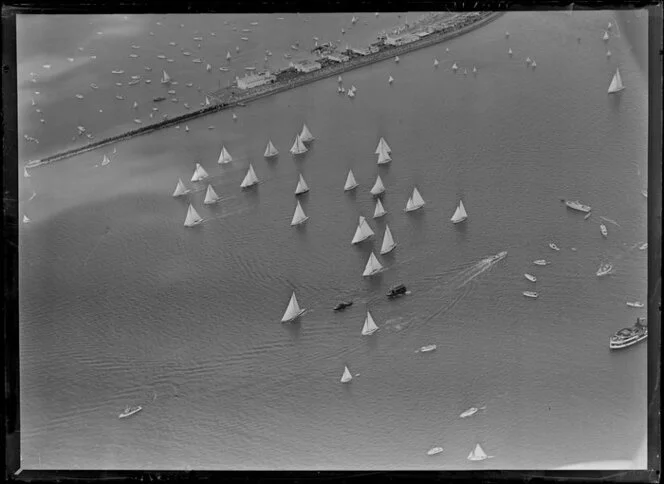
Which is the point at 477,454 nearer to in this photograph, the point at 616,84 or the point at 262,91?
the point at 616,84

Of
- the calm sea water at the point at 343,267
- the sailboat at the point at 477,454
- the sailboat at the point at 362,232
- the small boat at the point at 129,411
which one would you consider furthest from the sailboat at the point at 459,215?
the small boat at the point at 129,411

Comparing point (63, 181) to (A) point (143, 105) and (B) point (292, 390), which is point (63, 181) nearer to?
(A) point (143, 105)

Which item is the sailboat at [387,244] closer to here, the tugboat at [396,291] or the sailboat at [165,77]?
the tugboat at [396,291]

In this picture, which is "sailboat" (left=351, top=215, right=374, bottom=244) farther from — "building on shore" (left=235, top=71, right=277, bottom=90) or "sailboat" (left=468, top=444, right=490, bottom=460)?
"sailboat" (left=468, top=444, right=490, bottom=460)

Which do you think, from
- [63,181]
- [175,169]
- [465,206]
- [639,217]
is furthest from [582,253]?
[63,181]

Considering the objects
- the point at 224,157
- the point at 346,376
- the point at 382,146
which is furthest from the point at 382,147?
the point at 346,376

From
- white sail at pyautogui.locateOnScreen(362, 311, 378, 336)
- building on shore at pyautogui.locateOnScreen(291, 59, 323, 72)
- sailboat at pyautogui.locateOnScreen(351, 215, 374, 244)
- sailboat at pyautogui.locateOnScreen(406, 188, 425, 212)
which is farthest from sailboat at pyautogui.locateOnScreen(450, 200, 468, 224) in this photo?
building on shore at pyautogui.locateOnScreen(291, 59, 323, 72)
